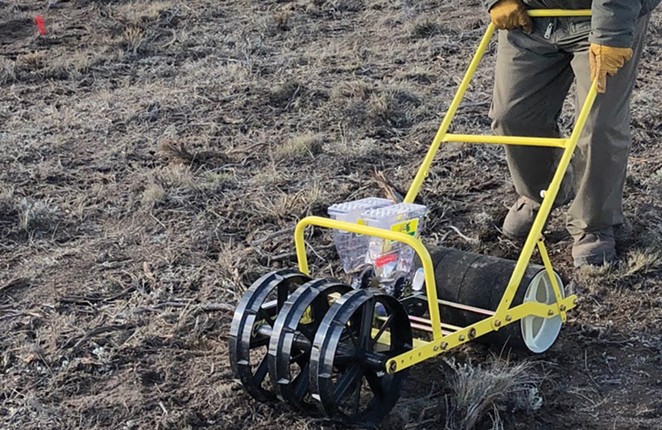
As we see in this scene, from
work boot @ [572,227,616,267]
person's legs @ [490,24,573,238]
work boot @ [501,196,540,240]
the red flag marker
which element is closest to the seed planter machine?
person's legs @ [490,24,573,238]

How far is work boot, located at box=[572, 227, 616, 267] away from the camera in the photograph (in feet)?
16.8

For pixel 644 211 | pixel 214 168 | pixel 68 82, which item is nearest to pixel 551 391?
pixel 644 211

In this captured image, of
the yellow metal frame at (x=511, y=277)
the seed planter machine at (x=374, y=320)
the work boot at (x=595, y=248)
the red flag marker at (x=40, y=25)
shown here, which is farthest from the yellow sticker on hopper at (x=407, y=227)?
the red flag marker at (x=40, y=25)

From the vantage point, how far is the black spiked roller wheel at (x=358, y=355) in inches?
135

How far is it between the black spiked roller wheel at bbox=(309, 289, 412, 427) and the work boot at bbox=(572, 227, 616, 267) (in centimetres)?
171

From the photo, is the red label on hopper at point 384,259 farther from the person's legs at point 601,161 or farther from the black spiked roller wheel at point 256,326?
the person's legs at point 601,161

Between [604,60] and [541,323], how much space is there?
126 centimetres

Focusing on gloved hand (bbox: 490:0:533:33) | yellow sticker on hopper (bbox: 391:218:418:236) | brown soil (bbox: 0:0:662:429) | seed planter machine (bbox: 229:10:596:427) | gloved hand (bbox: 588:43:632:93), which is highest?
gloved hand (bbox: 490:0:533:33)

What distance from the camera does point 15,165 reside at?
7141mm

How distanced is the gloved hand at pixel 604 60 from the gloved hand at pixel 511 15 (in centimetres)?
47

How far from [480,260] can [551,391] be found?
0.69 metres

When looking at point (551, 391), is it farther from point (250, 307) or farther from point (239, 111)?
point (239, 111)

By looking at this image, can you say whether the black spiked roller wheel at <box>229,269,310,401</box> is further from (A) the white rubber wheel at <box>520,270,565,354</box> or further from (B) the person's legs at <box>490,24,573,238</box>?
(B) the person's legs at <box>490,24,573,238</box>

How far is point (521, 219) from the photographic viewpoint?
215 inches
